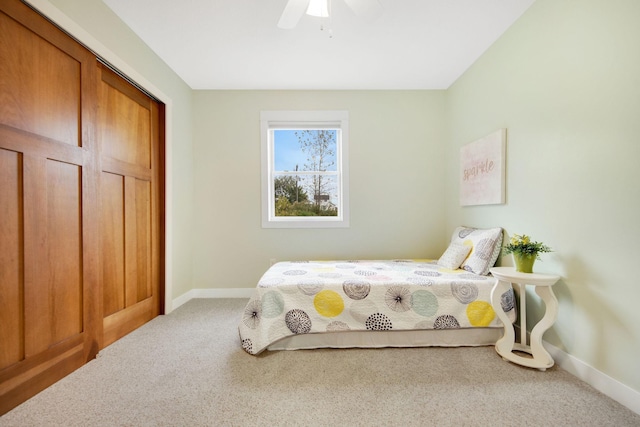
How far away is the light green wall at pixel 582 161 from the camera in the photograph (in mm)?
1426

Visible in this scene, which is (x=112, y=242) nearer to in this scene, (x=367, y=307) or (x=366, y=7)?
(x=367, y=307)

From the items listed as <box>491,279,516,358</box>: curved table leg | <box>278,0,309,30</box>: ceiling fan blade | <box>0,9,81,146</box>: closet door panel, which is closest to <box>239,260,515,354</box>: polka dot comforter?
<box>491,279,516,358</box>: curved table leg

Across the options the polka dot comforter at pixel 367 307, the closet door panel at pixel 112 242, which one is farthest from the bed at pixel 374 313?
the closet door panel at pixel 112 242

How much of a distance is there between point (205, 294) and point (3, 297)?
6.70ft

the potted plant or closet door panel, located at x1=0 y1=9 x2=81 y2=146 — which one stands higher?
closet door panel, located at x1=0 y1=9 x2=81 y2=146

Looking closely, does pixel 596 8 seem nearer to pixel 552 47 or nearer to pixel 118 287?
pixel 552 47

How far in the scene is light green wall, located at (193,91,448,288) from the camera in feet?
11.1

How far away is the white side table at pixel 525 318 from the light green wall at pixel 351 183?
1.46m

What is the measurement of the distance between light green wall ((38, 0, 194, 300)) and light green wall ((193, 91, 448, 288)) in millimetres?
164

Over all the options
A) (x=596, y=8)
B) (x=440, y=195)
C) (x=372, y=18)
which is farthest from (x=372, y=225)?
(x=596, y=8)

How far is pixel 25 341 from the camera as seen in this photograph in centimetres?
150

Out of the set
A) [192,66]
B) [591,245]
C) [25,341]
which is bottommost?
[25,341]

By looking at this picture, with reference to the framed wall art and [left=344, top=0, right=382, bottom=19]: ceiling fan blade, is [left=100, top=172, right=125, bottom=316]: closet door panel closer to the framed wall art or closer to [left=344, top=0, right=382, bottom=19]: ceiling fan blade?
[left=344, top=0, right=382, bottom=19]: ceiling fan blade

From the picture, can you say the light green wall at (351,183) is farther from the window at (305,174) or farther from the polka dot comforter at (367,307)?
the polka dot comforter at (367,307)
